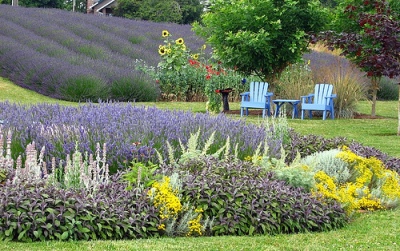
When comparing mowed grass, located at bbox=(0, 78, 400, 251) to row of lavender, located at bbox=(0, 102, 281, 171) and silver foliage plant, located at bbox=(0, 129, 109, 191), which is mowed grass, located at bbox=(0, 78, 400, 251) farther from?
row of lavender, located at bbox=(0, 102, 281, 171)

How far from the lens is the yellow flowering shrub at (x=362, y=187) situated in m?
Answer: 6.12

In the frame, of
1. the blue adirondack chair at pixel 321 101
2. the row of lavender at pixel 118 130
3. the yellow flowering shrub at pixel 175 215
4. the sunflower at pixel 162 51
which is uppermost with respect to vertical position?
the sunflower at pixel 162 51

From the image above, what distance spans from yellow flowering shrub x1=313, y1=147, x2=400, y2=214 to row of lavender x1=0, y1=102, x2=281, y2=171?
841 mm

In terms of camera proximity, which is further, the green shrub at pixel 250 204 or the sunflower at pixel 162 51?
the sunflower at pixel 162 51

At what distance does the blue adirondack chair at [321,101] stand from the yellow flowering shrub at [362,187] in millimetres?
7249

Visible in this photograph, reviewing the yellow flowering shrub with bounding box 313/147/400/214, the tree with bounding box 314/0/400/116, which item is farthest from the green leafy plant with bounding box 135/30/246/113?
the yellow flowering shrub with bounding box 313/147/400/214

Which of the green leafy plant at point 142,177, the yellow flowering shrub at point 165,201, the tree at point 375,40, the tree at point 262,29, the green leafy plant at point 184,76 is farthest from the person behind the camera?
the green leafy plant at point 184,76

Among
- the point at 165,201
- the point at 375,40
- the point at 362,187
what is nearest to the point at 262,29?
the point at 375,40

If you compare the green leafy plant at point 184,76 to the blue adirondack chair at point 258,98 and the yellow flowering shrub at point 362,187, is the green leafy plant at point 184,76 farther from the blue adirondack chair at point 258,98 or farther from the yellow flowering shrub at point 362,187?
the yellow flowering shrub at point 362,187

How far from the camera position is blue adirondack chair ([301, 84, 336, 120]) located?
1430cm

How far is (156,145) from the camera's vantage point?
6.82m

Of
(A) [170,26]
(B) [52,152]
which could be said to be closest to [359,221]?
(B) [52,152]

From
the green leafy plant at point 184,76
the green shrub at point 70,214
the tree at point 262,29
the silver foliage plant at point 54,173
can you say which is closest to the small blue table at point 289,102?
the tree at point 262,29

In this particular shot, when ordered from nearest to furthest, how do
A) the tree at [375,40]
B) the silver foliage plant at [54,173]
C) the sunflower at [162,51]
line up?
1. the silver foliage plant at [54,173]
2. the tree at [375,40]
3. the sunflower at [162,51]
